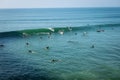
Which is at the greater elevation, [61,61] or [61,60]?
[61,60]

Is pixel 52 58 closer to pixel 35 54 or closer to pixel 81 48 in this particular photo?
pixel 35 54

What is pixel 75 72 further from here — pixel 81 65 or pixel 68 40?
pixel 68 40

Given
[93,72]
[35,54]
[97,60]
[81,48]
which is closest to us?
[93,72]

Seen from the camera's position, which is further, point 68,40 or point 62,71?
point 68,40

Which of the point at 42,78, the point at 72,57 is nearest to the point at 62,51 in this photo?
the point at 72,57

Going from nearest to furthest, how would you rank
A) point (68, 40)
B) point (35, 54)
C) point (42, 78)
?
point (42, 78) < point (35, 54) < point (68, 40)

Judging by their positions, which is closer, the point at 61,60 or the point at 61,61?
the point at 61,61

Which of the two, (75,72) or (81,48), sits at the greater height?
(81,48)
